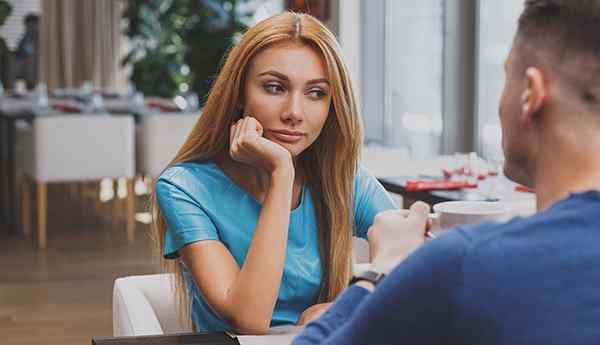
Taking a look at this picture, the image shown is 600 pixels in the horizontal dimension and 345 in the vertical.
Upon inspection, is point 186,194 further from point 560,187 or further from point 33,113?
point 33,113

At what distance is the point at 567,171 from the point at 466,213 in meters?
0.59

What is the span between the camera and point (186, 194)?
6.22 ft

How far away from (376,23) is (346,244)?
6.33m

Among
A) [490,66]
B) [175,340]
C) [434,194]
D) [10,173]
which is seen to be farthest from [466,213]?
[10,173]

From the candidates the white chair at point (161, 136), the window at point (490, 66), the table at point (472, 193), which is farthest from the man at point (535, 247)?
the white chair at point (161, 136)

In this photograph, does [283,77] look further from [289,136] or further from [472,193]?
[472,193]

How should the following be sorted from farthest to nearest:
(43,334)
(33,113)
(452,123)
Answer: (33,113)
(452,123)
(43,334)

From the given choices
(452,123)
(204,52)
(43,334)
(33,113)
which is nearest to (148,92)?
(204,52)

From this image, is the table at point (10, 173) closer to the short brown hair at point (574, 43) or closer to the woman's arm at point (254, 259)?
the woman's arm at point (254, 259)

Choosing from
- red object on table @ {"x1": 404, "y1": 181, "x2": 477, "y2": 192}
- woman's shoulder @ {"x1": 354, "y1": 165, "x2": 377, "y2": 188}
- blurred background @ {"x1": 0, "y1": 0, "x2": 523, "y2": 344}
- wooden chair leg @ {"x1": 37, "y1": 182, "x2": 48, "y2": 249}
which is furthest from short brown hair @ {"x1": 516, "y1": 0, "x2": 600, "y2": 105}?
wooden chair leg @ {"x1": 37, "y1": 182, "x2": 48, "y2": 249}

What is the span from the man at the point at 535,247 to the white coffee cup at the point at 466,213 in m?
0.55

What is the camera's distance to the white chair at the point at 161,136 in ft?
24.0

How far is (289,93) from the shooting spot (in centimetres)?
191

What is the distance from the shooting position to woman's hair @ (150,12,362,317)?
6.28 ft
